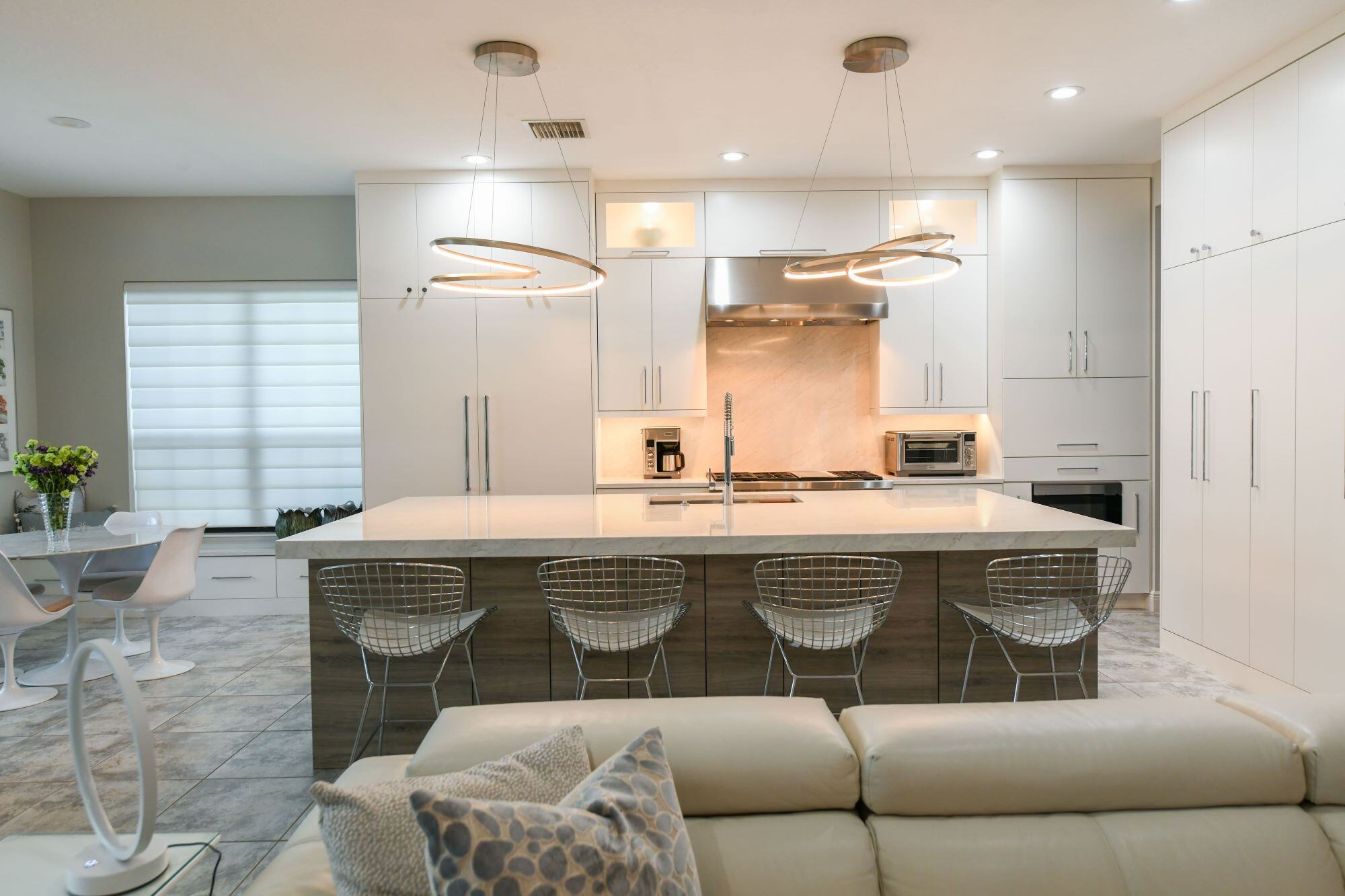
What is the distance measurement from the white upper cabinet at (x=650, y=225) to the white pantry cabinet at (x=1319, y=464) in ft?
10.3

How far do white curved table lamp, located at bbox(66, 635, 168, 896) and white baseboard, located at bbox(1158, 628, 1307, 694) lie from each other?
384cm

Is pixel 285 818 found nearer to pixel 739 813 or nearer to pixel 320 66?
pixel 739 813

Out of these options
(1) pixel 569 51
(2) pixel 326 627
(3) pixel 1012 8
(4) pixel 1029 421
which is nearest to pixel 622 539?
A: (2) pixel 326 627

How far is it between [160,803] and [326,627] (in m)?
0.74

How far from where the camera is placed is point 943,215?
5574 mm

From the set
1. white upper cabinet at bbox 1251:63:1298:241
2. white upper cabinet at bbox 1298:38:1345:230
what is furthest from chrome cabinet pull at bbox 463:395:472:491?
white upper cabinet at bbox 1298:38:1345:230

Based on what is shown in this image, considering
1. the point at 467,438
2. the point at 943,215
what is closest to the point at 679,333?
the point at 467,438

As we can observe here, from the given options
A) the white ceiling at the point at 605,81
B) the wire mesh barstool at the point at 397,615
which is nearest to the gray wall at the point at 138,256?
the white ceiling at the point at 605,81

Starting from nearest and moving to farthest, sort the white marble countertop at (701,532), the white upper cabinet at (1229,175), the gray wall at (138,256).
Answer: the white marble countertop at (701,532)
the white upper cabinet at (1229,175)
the gray wall at (138,256)

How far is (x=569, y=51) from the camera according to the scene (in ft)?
11.4

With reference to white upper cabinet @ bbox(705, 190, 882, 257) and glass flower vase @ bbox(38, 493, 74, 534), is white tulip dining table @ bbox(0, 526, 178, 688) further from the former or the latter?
white upper cabinet @ bbox(705, 190, 882, 257)

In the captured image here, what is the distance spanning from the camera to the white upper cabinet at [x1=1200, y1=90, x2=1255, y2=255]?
12.2 feet

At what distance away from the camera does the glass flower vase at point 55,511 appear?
4.22m

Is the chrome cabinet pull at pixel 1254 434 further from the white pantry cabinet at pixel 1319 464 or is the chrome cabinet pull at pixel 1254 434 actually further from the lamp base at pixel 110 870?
the lamp base at pixel 110 870
